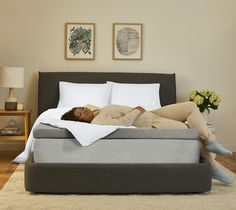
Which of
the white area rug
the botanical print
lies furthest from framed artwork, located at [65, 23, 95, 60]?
the white area rug

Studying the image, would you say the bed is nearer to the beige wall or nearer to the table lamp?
the table lamp

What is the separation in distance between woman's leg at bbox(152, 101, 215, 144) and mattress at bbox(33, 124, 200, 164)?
12.1 inches

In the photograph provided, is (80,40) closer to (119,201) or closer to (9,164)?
(9,164)

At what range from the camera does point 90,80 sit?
6270 millimetres

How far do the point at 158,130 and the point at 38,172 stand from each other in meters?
1.00

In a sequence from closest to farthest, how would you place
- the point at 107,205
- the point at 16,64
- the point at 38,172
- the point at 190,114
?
the point at 107,205, the point at 38,172, the point at 190,114, the point at 16,64

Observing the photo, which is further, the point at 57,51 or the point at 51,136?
the point at 57,51

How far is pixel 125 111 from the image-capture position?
4281mm

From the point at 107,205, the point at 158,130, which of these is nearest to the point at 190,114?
the point at 158,130

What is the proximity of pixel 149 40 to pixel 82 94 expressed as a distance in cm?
129

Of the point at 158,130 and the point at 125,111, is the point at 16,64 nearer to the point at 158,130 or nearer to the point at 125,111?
the point at 125,111

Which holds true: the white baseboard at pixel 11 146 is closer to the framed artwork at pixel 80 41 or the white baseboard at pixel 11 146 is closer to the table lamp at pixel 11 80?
the table lamp at pixel 11 80

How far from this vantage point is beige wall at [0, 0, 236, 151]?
21.0 ft

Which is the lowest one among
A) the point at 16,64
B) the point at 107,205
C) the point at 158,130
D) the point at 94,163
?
the point at 107,205
